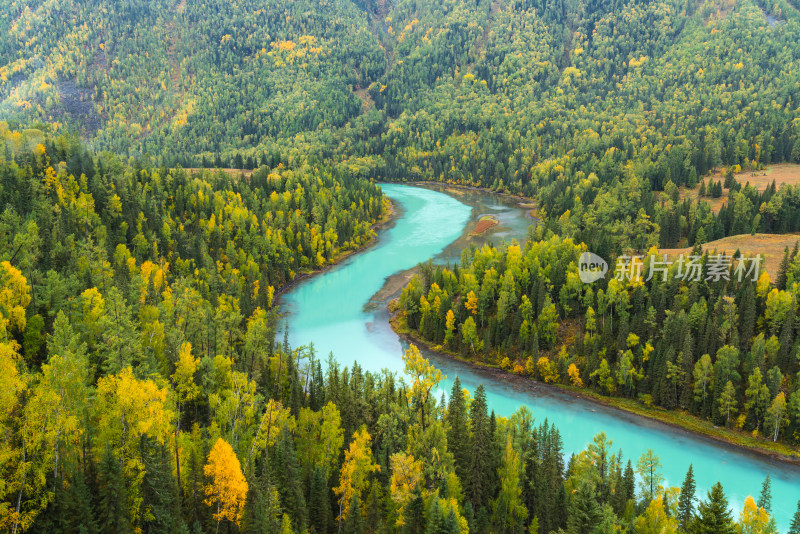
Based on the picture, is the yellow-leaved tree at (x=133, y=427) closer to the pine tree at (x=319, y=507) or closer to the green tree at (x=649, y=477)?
the pine tree at (x=319, y=507)

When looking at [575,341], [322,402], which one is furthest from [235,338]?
[575,341]

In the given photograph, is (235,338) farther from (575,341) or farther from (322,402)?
(575,341)

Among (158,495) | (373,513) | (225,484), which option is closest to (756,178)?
(373,513)

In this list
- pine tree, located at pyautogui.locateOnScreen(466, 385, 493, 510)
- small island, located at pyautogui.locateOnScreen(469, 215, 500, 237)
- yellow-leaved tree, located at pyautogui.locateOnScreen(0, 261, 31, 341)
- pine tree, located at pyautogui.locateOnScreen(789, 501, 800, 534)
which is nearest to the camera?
pine tree, located at pyautogui.locateOnScreen(789, 501, 800, 534)

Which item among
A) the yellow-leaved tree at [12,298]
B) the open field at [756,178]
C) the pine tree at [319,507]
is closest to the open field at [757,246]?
the open field at [756,178]

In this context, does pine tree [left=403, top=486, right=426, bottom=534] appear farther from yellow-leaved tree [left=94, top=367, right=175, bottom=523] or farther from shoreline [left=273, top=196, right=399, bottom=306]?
shoreline [left=273, top=196, right=399, bottom=306]

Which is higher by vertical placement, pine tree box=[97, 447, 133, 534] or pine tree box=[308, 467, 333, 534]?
pine tree box=[97, 447, 133, 534]

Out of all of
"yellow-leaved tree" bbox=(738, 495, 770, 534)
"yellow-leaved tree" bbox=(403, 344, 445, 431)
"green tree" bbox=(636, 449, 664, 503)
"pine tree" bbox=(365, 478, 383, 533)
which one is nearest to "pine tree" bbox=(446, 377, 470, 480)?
"yellow-leaved tree" bbox=(403, 344, 445, 431)
